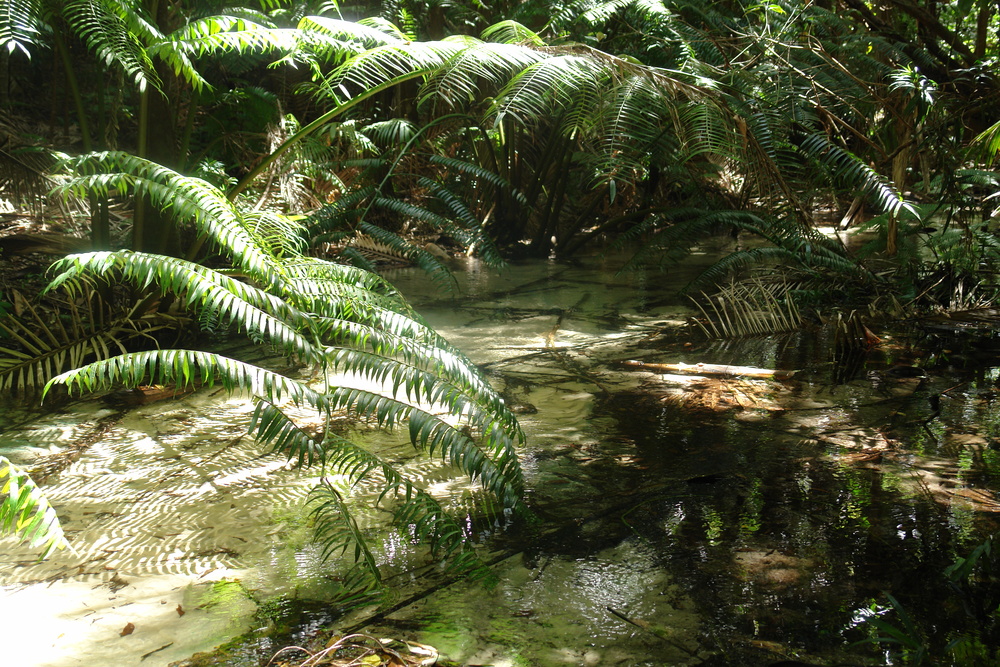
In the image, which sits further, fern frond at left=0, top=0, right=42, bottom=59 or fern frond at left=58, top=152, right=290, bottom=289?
fern frond at left=0, top=0, right=42, bottom=59

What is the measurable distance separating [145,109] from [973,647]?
3640mm

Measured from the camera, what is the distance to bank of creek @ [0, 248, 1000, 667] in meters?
1.56

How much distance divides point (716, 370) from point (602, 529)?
1.49 metres

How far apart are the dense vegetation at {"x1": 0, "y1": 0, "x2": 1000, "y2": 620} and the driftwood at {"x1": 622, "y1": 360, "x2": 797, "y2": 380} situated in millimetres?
793

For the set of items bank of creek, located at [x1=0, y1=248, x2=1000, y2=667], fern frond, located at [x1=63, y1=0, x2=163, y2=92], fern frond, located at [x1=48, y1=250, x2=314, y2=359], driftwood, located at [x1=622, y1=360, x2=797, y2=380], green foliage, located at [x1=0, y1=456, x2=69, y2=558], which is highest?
fern frond, located at [x1=63, y1=0, x2=163, y2=92]

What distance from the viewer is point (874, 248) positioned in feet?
15.5

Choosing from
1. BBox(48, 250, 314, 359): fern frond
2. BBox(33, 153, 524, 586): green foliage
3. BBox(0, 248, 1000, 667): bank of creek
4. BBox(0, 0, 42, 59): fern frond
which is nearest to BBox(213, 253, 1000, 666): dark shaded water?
BBox(0, 248, 1000, 667): bank of creek

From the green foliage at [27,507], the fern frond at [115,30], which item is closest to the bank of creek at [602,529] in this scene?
the green foliage at [27,507]

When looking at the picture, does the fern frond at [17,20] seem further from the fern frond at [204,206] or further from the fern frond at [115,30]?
the fern frond at [204,206]

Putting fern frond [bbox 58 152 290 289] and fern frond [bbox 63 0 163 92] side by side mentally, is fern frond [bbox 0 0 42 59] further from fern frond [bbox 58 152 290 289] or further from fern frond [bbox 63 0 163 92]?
fern frond [bbox 58 152 290 289]

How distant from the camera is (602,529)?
2012 millimetres

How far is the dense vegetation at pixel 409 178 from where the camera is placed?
6.97ft

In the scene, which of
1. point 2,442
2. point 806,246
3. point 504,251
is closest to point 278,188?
point 504,251

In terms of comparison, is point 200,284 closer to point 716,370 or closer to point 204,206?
point 204,206
